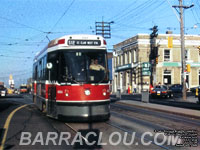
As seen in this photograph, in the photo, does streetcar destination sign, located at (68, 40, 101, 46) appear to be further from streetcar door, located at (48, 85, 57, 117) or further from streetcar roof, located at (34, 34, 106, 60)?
streetcar door, located at (48, 85, 57, 117)

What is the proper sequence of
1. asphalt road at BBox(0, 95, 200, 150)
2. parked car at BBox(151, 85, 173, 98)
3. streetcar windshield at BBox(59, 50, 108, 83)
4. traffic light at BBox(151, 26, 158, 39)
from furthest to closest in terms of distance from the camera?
traffic light at BBox(151, 26, 158, 39) < parked car at BBox(151, 85, 173, 98) < streetcar windshield at BBox(59, 50, 108, 83) < asphalt road at BBox(0, 95, 200, 150)

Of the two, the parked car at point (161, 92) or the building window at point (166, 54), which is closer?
the parked car at point (161, 92)

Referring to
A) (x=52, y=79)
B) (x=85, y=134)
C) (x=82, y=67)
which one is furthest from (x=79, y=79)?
(x=85, y=134)

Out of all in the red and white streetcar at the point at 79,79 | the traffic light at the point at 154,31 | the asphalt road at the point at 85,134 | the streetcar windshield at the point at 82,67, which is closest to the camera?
the asphalt road at the point at 85,134

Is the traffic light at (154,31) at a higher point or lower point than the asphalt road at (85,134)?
higher

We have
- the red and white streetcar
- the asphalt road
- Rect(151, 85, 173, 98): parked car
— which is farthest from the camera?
Rect(151, 85, 173, 98): parked car

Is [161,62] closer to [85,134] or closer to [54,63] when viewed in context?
[54,63]

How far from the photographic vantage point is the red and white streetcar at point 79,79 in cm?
1100

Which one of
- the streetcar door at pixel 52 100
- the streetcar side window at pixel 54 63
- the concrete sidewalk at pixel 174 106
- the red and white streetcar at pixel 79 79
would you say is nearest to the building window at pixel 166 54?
the concrete sidewalk at pixel 174 106

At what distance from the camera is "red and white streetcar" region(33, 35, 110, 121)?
1100 cm

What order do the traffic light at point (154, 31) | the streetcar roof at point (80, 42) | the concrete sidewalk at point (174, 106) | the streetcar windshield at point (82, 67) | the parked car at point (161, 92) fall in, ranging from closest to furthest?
the streetcar windshield at point (82, 67) < the streetcar roof at point (80, 42) < the concrete sidewalk at point (174, 106) < the parked car at point (161, 92) < the traffic light at point (154, 31)

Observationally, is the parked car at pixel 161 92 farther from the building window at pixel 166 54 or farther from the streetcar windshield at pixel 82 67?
the streetcar windshield at pixel 82 67

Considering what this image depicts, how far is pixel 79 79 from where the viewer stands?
11164 millimetres

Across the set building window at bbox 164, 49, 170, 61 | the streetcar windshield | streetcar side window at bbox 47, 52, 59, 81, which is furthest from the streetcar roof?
building window at bbox 164, 49, 170, 61
